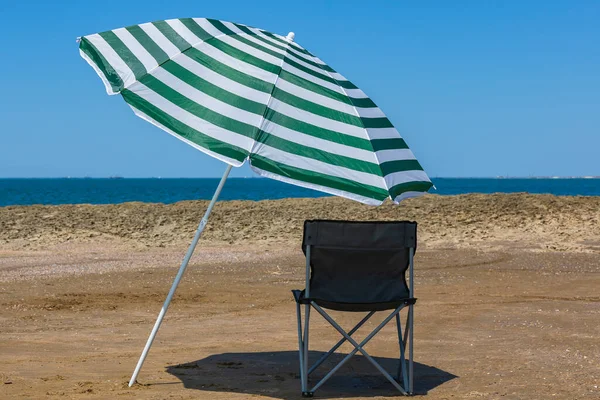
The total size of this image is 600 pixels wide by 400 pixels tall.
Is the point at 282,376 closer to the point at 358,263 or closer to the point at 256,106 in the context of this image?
the point at 358,263

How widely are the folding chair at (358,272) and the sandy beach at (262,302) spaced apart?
14.6 inches

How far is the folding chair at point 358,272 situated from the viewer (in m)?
4.98

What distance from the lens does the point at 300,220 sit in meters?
17.0

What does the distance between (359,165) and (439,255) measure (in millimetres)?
8819

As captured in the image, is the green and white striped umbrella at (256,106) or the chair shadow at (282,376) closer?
the green and white striped umbrella at (256,106)

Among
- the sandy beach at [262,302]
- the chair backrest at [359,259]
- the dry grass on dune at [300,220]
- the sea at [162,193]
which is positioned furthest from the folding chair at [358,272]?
the sea at [162,193]

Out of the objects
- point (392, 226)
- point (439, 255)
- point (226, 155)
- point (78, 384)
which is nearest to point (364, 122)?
point (392, 226)

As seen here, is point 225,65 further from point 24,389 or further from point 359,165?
point 24,389

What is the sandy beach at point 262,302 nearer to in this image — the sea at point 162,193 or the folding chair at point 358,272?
the folding chair at point 358,272

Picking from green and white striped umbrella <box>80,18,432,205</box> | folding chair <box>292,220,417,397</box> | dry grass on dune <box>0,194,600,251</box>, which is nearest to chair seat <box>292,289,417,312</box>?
folding chair <box>292,220,417,397</box>

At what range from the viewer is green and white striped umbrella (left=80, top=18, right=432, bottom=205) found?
475cm

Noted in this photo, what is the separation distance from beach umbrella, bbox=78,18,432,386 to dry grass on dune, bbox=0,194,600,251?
9.85 meters

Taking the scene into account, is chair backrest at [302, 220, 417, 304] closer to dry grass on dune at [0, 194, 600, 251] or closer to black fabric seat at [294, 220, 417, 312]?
black fabric seat at [294, 220, 417, 312]

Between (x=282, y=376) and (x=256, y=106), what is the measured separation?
72.1 inches
